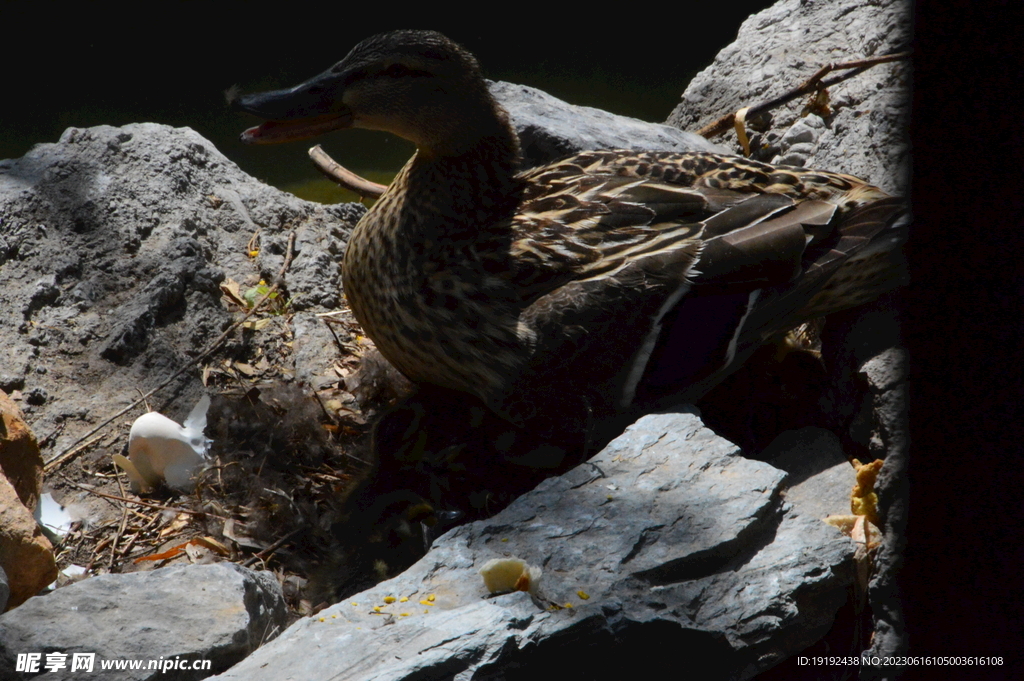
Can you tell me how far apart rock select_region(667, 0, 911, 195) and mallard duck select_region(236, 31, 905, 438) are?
1.09ft

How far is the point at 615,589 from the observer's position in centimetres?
182

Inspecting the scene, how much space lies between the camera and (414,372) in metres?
2.80

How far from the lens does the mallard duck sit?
8.21 feet

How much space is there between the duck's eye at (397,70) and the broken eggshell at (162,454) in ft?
3.92

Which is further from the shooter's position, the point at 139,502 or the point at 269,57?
the point at 269,57

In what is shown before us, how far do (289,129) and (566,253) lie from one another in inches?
33.3

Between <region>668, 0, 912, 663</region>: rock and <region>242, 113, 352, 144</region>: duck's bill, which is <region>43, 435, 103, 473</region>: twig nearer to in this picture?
<region>242, 113, 352, 144</region>: duck's bill

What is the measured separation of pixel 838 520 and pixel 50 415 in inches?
91.4

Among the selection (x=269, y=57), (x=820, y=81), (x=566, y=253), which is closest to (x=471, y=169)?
(x=566, y=253)

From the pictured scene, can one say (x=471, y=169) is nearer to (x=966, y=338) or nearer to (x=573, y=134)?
(x=573, y=134)

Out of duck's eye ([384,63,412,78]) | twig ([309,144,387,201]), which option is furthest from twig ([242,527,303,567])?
twig ([309,144,387,201])

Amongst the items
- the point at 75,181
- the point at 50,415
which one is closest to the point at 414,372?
the point at 50,415

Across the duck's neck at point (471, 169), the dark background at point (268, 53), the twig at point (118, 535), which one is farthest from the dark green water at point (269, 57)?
the twig at point (118, 535)

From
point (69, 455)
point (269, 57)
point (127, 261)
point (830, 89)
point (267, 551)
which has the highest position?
point (269, 57)
